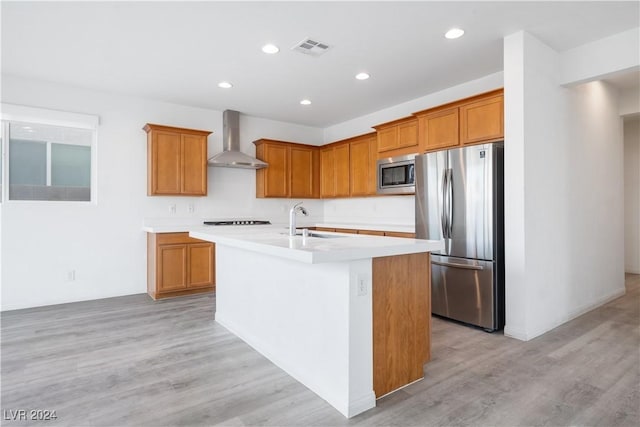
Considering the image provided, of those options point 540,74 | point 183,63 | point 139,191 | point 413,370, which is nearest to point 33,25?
point 183,63

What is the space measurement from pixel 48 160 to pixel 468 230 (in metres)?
4.93

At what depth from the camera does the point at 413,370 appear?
2.27 metres

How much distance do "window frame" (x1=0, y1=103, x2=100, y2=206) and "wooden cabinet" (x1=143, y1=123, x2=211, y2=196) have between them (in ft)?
2.02

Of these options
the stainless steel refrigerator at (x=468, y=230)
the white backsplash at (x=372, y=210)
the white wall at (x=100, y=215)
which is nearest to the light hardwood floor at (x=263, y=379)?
the stainless steel refrigerator at (x=468, y=230)

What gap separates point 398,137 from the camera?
4582mm

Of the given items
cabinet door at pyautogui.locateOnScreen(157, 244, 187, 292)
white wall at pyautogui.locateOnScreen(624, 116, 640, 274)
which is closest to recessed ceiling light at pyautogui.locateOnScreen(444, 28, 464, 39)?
cabinet door at pyautogui.locateOnScreen(157, 244, 187, 292)

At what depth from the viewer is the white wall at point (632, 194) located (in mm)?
5891

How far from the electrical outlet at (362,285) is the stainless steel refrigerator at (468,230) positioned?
1.79m

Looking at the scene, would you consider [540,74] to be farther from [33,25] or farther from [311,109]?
[33,25]

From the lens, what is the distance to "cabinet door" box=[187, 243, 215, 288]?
466cm

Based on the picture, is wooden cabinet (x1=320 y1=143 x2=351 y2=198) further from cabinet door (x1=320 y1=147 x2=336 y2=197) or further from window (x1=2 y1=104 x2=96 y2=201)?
window (x1=2 y1=104 x2=96 y2=201)

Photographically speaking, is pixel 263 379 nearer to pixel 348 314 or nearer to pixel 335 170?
pixel 348 314

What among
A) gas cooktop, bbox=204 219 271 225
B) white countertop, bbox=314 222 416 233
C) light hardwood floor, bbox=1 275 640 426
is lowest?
light hardwood floor, bbox=1 275 640 426

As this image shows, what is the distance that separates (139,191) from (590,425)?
5073 millimetres
